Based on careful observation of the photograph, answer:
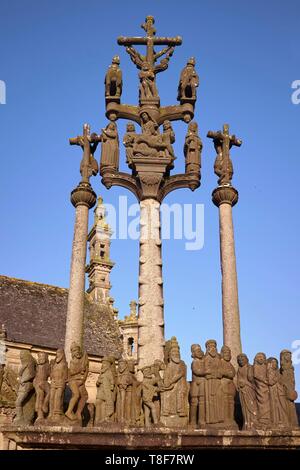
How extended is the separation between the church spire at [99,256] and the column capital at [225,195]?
31755mm

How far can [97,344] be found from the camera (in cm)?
3547

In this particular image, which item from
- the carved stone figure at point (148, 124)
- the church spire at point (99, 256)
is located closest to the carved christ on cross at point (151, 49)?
the carved stone figure at point (148, 124)

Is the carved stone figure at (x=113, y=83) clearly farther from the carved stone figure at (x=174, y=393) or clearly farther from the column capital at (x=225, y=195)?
the carved stone figure at (x=174, y=393)

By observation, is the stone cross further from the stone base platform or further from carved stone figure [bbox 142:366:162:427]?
the stone base platform

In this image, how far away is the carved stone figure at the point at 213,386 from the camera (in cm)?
1089

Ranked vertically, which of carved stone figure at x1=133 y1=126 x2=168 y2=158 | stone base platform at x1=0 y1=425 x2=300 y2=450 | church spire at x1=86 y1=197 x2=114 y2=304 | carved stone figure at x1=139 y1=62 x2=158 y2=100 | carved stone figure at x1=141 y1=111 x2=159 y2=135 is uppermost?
church spire at x1=86 y1=197 x2=114 y2=304

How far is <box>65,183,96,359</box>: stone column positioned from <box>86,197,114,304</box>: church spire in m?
31.4

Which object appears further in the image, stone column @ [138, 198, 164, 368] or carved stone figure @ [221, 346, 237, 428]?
stone column @ [138, 198, 164, 368]

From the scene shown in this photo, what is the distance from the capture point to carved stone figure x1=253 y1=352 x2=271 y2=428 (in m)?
10.9

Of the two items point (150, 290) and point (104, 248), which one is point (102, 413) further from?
point (104, 248)

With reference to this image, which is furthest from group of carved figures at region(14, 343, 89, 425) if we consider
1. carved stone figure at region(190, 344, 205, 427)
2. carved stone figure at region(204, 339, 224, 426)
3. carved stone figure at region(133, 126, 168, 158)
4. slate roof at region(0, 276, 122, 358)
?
slate roof at region(0, 276, 122, 358)

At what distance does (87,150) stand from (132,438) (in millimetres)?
8692

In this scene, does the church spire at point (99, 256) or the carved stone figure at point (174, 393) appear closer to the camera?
the carved stone figure at point (174, 393)

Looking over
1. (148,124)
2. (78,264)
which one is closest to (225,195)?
(148,124)
